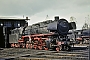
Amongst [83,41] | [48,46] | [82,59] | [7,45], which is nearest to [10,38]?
[7,45]

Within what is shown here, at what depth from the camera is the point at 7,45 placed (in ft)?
93.7

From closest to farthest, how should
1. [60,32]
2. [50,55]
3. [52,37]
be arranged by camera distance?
[50,55]
[52,37]
[60,32]

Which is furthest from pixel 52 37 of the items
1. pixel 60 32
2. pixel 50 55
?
pixel 50 55

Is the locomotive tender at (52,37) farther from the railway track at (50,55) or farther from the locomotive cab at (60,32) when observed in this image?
the railway track at (50,55)

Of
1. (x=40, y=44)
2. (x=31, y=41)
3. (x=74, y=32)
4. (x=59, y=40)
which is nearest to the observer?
(x=59, y=40)

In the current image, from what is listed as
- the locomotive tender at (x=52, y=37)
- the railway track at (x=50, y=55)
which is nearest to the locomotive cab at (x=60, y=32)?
the locomotive tender at (x=52, y=37)

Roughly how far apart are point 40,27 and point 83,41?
14.4 m

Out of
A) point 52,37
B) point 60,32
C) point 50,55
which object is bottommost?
point 50,55

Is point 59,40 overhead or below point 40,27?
below

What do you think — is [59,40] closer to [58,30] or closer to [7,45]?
[58,30]

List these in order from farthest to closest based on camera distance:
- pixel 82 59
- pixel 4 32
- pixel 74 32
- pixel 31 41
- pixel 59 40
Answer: pixel 74 32 → pixel 4 32 → pixel 31 41 → pixel 59 40 → pixel 82 59

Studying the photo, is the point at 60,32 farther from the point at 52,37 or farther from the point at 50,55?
the point at 50,55

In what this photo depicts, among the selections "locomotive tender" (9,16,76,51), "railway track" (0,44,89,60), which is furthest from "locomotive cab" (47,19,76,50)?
"railway track" (0,44,89,60)

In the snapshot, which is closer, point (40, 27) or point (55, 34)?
point (55, 34)
